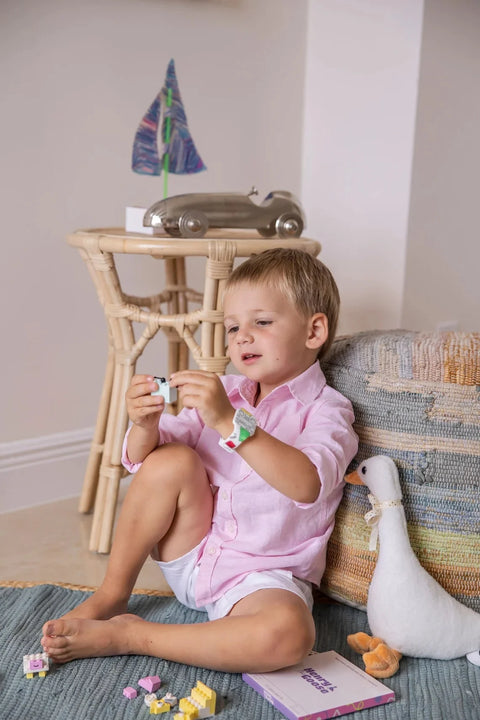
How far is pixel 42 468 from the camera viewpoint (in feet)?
5.81

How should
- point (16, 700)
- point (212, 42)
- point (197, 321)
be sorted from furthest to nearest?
point (212, 42), point (197, 321), point (16, 700)

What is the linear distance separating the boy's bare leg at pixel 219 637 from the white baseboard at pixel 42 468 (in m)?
0.69

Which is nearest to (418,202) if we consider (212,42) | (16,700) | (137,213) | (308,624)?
(212,42)

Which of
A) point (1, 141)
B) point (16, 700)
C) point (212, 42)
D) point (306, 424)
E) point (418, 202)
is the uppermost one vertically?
point (212, 42)

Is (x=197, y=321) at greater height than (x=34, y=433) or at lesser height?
greater

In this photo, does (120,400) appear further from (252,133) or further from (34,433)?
(252,133)

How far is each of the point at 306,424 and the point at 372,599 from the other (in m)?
0.26

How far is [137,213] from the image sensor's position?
4.94 ft

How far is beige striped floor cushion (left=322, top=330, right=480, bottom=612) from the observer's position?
1163mm

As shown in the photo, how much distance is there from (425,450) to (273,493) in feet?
0.74

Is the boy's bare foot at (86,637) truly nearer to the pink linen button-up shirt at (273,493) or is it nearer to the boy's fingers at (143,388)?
the pink linen button-up shirt at (273,493)

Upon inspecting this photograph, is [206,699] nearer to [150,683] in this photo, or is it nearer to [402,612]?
[150,683]

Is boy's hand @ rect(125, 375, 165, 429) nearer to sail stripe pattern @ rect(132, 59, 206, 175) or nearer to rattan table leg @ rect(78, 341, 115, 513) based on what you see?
rattan table leg @ rect(78, 341, 115, 513)

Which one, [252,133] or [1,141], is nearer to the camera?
[1,141]
